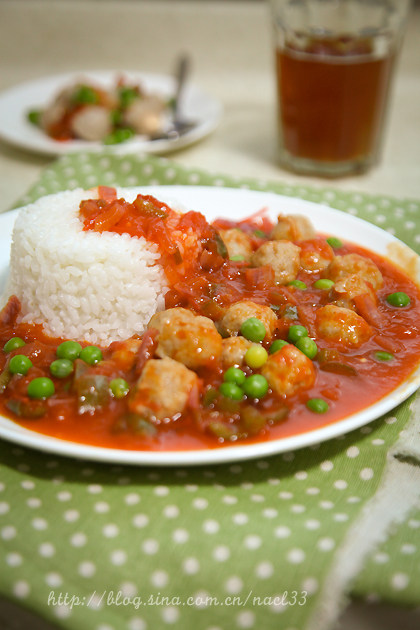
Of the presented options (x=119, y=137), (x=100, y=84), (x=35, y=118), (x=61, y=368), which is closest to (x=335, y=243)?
(x=61, y=368)

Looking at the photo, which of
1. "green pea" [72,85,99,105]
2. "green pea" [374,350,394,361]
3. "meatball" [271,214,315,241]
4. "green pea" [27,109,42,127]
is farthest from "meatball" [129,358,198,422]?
"green pea" [27,109,42,127]

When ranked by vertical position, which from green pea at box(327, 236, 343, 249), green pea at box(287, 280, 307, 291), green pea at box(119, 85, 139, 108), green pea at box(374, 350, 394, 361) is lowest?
green pea at box(119, 85, 139, 108)

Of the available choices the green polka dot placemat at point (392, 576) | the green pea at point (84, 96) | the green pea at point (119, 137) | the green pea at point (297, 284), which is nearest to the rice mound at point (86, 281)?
the green pea at point (297, 284)

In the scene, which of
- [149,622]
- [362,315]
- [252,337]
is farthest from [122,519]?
[362,315]

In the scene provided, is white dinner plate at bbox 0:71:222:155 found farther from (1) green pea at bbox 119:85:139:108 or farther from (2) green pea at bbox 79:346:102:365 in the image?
(2) green pea at bbox 79:346:102:365

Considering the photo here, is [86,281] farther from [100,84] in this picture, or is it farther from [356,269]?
[100,84]

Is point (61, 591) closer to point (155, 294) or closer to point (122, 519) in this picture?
point (122, 519)
